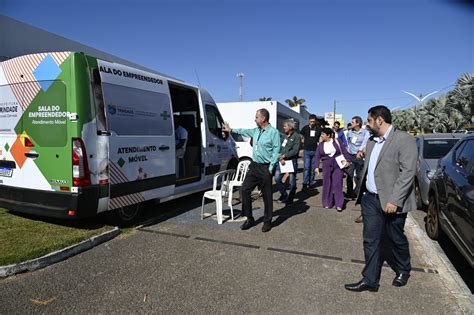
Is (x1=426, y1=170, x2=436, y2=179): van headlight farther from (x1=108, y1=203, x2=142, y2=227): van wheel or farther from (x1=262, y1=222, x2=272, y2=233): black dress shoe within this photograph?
(x1=108, y1=203, x2=142, y2=227): van wheel

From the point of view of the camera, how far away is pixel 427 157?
7.53 meters

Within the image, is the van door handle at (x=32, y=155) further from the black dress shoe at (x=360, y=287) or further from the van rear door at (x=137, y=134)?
the black dress shoe at (x=360, y=287)

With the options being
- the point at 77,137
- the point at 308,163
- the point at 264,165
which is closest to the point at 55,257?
the point at 77,137

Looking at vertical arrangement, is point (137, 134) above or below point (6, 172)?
above

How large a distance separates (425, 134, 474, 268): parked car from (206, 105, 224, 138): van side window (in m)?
4.50

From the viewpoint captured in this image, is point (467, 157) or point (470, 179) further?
point (467, 157)

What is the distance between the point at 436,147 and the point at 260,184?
4.74m

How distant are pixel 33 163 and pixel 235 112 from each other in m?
19.1

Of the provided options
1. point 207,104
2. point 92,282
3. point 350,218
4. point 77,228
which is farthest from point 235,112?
point 92,282

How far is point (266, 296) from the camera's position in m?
3.52

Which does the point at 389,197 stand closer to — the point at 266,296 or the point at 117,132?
the point at 266,296

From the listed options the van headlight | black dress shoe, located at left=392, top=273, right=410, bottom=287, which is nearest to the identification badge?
black dress shoe, located at left=392, top=273, right=410, bottom=287

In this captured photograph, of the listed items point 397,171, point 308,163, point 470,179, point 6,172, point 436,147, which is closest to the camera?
point 397,171

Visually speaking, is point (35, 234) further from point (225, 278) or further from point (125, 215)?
point (225, 278)
